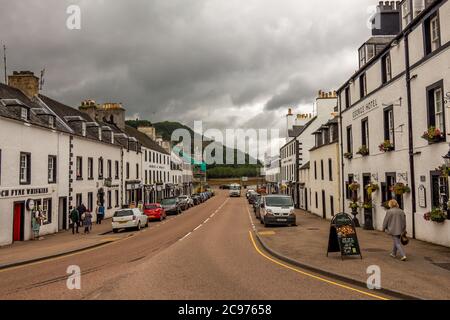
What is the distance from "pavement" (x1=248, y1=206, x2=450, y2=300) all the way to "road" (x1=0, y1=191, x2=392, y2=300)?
66 cm

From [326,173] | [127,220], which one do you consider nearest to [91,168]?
[127,220]

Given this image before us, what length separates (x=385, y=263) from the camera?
38.6ft

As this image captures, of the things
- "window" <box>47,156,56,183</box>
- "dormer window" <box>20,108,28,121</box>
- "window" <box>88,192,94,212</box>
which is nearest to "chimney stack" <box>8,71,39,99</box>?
"window" <box>47,156,56,183</box>

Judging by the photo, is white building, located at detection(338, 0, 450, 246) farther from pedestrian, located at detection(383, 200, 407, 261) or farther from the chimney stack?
the chimney stack

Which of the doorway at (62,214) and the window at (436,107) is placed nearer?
the window at (436,107)

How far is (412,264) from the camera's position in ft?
37.8

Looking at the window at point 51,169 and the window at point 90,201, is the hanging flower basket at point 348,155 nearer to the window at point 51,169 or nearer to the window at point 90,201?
the window at point 51,169

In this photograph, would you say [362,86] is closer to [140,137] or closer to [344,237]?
[344,237]

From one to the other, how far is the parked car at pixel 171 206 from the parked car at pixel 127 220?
47.4ft

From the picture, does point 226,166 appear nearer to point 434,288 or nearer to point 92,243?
point 92,243

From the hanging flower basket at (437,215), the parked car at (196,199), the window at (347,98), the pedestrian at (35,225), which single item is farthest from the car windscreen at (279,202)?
the parked car at (196,199)

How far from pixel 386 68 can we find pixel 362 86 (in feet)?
11.7

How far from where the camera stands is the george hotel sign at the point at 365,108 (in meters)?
21.2
